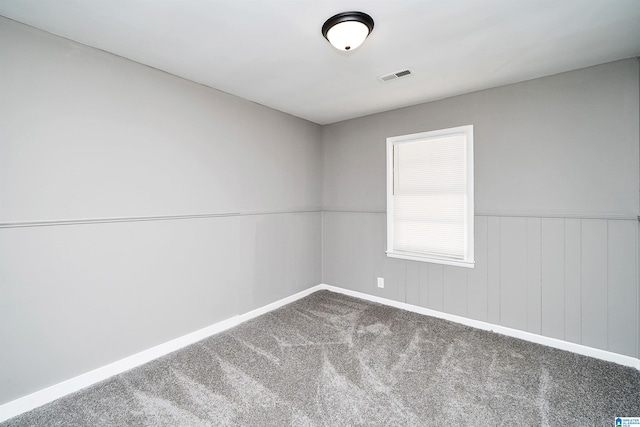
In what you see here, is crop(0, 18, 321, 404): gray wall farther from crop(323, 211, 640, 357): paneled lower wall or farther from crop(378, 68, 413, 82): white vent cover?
crop(323, 211, 640, 357): paneled lower wall

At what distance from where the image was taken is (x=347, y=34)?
1.77 metres

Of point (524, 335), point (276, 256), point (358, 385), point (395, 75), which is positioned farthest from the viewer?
point (276, 256)

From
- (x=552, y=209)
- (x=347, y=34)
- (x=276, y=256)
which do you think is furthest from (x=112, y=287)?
(x=552, y=209)

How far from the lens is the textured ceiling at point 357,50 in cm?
167

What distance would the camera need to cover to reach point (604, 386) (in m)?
2.03

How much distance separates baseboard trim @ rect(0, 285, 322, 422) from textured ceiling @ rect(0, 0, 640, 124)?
2340 mm

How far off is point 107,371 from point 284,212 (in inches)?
87.0

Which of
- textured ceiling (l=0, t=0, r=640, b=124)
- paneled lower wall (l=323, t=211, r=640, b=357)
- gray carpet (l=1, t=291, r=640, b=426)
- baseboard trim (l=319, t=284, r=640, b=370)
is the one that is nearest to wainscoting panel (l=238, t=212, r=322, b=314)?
gray carpet (l=1, t=291, r=640, b=426)

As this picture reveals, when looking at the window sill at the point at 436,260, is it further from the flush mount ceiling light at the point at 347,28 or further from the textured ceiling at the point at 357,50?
the flush mount ceiling light at the point at 347,28

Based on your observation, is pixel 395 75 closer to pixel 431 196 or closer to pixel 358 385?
pixel 431 196

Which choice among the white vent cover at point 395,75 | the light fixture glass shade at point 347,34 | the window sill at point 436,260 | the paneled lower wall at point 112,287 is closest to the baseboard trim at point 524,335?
the window sill at point 436,260

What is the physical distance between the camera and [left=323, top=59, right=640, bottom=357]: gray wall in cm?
229

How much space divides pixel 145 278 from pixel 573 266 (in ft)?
11.8

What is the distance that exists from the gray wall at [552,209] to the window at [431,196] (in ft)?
0.34
